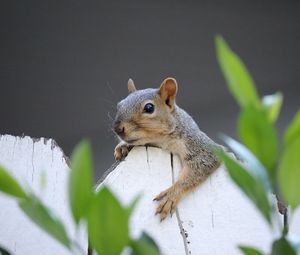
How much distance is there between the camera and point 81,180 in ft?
1.09

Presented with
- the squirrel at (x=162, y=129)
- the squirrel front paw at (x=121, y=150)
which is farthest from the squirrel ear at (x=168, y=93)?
the squirrel front paw at (x=121, y=150)

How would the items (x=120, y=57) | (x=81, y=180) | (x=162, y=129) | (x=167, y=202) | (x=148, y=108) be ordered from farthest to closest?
(x=120, y=57) → (x=148, y=108) → (x=162, y=129) → (x=167, y=202) → (x=81, y=180)

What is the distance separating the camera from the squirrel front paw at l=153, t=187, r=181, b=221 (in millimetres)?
896

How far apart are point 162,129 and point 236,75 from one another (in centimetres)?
123

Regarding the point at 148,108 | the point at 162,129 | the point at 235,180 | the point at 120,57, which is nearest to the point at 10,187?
the point at 235,180

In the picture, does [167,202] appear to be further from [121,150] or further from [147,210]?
[121,150]

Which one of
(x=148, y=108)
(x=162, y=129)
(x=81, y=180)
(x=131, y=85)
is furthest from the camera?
(x=131, y=85)

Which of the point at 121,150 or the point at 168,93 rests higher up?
the point at 168,93

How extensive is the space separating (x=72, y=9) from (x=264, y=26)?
Answer: 0.80 metres

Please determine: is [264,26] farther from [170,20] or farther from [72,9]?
[72,9]

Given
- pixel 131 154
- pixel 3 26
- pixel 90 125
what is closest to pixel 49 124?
pixel 90 125

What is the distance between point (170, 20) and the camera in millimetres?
2529

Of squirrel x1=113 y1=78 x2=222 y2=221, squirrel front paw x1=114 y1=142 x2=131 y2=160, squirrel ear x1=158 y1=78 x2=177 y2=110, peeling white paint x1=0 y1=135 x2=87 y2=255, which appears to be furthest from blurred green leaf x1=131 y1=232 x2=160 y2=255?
squirrel ear x1=158 y1=78 x2=177 y2=110

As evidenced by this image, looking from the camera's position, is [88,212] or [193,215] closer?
[88,212]
